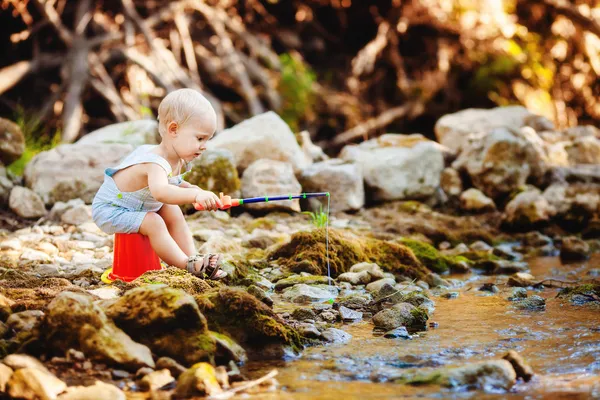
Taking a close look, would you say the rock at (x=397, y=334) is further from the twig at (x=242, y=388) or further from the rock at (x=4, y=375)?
the rock at (x=4, y=375)

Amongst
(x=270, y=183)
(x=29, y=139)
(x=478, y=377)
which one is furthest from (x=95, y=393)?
(x=29, y=139)

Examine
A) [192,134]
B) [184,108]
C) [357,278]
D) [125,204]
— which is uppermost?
[184,108]

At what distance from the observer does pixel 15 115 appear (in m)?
8.72

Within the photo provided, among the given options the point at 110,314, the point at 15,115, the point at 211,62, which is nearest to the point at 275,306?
the point at 110,314

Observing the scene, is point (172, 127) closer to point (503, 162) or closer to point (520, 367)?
point (520, 367)

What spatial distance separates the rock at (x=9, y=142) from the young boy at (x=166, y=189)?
9.56 feet

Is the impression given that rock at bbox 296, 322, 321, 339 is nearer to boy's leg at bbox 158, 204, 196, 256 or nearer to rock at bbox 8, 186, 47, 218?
boy's leg at bbox 158, 204, 196, 256

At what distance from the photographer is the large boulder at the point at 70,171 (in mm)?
6398

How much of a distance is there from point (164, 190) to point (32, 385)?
1520 mm

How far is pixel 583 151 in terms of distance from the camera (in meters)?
8.90

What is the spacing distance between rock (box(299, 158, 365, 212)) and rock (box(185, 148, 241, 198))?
31.8 inches

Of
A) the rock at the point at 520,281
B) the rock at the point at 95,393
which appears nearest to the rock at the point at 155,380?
the rock at the point at 95,393

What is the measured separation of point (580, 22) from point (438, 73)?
2.36 m

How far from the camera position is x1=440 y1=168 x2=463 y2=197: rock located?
8055 mm
